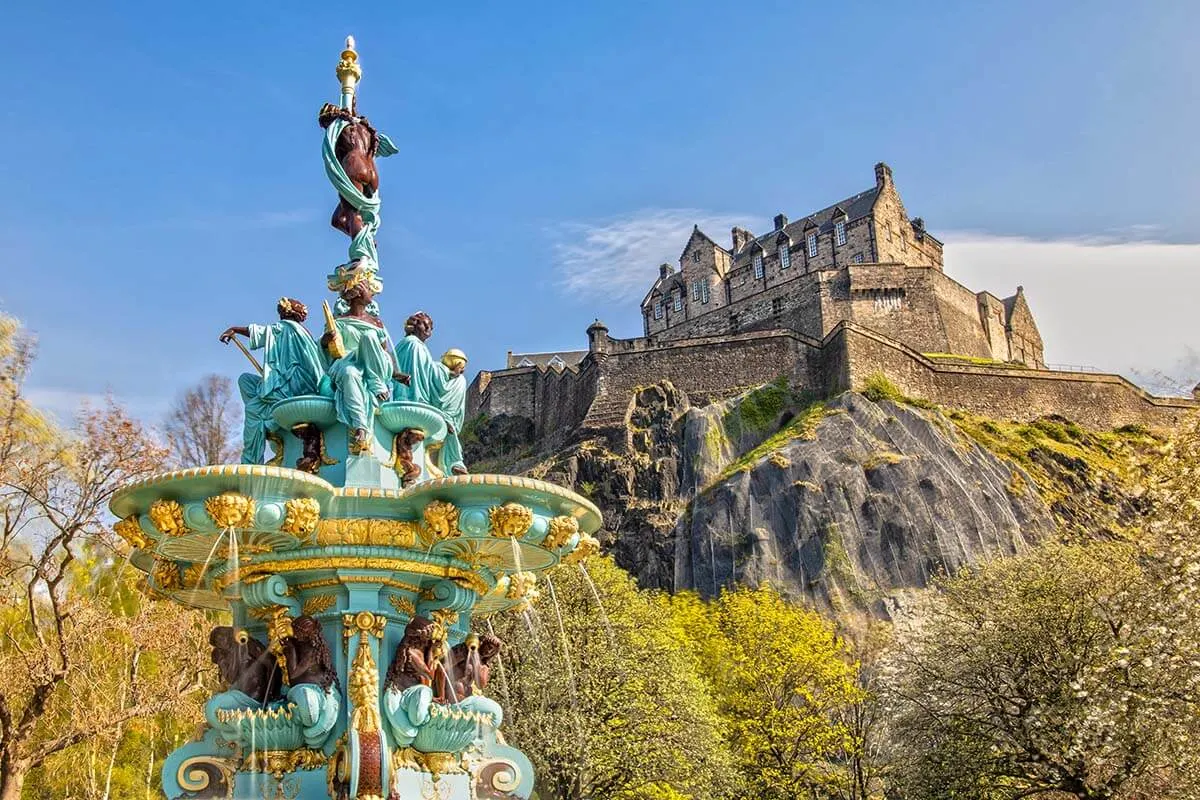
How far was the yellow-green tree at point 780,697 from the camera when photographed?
3181 cm

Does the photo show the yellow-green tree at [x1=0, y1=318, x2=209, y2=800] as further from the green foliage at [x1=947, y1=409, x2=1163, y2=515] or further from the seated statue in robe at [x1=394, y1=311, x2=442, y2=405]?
the green foliage at [x1=947, y1=409, x2=1163, y2=515]

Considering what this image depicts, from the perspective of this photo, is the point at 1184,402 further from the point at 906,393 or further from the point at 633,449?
the point at 633,449

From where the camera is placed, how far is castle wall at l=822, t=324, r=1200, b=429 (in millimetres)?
59688

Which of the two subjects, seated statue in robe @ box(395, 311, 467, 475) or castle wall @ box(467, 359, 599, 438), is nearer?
seated statue in robe @ box(395, 311, 467, 475)

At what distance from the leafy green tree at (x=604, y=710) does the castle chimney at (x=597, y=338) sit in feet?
110

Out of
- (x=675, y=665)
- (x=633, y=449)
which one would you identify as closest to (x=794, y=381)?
(x=633, y=449)

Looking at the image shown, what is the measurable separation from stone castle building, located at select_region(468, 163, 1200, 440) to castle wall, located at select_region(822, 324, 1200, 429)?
0.07 meters

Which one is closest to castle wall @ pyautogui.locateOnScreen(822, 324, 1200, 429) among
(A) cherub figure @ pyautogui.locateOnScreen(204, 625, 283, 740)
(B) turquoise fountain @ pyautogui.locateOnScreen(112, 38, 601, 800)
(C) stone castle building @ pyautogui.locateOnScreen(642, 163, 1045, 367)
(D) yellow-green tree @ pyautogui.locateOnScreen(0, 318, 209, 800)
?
(C) stone castle building @ pyautogui.locateOnScreen(642, 163, 1045, 367)

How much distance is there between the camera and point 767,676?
33.8 metres

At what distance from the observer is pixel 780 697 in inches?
1334

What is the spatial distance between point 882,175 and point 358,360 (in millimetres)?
72988

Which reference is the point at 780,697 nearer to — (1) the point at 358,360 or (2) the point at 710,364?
(1) the point at 358,360

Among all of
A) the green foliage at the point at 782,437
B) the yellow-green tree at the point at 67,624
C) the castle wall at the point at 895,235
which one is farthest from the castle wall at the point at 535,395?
the yellow-green tree at the point at 67,624

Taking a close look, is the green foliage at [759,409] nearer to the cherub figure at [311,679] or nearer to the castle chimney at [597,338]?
the castle chimney at [597,338]
